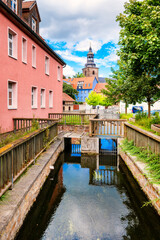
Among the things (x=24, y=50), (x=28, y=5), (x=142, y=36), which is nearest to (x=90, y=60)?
(x=28, y=5)

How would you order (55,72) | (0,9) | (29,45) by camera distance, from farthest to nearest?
(55,72) → (29,45) → (0,9)

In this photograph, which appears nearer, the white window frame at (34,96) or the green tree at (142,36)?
the green tree at (142,36)

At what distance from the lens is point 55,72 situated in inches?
728

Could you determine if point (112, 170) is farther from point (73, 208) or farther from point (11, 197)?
point (11, 197)

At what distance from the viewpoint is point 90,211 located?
4.98m

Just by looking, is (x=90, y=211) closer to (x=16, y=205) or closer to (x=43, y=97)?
(x=16, y=205)

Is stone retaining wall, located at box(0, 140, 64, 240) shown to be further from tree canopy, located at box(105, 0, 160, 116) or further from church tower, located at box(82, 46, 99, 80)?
church tower, located at box(82, 46, 99, 80)

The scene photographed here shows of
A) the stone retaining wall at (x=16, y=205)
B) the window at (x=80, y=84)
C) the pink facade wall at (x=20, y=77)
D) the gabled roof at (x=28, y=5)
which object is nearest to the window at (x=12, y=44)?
the pink facade wall at (x=20, y=77)

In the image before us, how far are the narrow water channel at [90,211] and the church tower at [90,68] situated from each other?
104 meters

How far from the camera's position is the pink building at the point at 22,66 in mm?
9352

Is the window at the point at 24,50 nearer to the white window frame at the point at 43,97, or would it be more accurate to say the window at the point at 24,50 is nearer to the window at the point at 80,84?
the white window frame at the point at 43,97

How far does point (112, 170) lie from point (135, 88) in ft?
16.2

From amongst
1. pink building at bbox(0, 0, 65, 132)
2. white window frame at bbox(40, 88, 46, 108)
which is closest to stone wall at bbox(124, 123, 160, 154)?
pink building at bbox(0, 0, 65, 132)

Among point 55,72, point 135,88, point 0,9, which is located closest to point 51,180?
point 135,88
